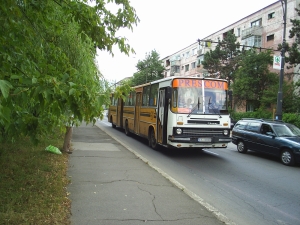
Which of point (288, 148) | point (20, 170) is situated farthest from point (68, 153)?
point (288, 148)

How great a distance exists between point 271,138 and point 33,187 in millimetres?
8954

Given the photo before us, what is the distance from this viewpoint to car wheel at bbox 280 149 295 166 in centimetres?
952

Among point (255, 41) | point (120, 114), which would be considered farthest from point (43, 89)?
point (255, 41)

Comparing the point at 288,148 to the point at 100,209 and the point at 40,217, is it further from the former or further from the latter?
the point at 40,217

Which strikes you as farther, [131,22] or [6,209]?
[131,22]

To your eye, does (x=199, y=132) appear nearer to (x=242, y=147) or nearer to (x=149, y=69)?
(x=242, y=147)

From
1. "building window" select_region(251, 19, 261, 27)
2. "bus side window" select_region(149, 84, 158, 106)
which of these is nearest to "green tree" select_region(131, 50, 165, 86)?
"building window" select_region(251, 19, 261, 27)

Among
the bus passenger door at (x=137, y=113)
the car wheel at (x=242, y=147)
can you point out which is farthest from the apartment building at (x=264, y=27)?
the car wheel at (x=242, y=147)

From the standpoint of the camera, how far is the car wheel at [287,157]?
952 centimetres

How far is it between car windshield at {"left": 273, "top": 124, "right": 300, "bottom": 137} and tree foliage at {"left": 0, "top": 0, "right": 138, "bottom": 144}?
26.5 feet

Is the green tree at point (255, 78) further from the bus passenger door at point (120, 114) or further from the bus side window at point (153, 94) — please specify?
the bus side window at point (153, 94)

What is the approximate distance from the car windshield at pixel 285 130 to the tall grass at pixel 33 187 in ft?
26.9

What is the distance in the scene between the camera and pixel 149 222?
392cm

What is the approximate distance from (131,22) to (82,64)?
2042 millimetres
